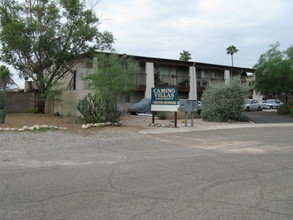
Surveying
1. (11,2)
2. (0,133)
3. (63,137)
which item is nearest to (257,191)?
(63,137)

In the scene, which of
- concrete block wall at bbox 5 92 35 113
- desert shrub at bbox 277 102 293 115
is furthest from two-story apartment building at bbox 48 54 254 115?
desert shrub at bbox 277 102 293 115

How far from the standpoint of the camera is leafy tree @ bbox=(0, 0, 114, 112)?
822 inches

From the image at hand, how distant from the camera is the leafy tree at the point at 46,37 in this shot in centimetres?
2089

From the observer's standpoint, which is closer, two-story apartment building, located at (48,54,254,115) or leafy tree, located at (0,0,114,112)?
leafy tree, located at (0,0,114,112)

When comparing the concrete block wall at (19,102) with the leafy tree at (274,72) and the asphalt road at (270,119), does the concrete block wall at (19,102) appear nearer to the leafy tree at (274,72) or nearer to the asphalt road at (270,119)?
the asphalt road at (270,119)

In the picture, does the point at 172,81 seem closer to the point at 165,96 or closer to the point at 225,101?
the point at 225,101

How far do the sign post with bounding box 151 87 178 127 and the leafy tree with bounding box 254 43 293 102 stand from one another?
15644mm

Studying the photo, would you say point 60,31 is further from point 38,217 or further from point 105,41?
point 38,217

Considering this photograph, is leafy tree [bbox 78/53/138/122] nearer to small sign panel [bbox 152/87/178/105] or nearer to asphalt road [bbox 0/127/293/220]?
small sign panel [bbox 152/87/178/105]

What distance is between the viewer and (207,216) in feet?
14.1

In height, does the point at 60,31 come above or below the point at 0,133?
above

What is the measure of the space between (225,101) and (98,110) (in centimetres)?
940

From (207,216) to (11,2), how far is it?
74.0ft

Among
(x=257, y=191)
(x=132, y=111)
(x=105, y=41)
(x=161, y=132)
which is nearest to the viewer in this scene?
(x=257, y=191)
